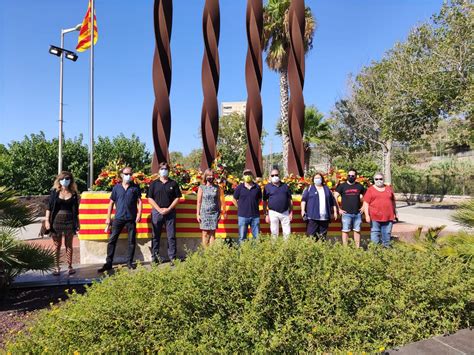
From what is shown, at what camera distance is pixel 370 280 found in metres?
2.83

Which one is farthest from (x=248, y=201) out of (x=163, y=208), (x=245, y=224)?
(x=163, y=208)

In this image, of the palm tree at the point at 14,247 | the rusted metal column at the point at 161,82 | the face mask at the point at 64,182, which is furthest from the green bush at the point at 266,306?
the rusted metal column at the point at 161,82

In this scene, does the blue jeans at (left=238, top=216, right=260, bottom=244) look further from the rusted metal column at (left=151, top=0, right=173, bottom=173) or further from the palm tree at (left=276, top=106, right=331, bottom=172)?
the palm tree at (left=276, top=106, right=331, bottom=172)

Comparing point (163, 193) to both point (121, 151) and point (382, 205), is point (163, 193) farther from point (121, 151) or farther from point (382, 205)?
point (121, 151)

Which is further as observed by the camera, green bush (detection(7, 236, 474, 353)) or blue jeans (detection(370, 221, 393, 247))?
blue jeans (detection(370, 221, 393, 247))

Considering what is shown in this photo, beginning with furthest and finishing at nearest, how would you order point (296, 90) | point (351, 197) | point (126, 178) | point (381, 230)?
point (296, 90)
point (351, 197)
point (381, 230)
point (126, 178)

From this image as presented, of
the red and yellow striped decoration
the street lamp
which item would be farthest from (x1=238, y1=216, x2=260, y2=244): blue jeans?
the street lamp

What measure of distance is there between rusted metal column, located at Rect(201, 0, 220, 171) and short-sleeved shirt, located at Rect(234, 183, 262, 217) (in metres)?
2.66

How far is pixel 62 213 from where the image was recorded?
5.16 metres

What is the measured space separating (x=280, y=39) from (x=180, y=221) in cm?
1617

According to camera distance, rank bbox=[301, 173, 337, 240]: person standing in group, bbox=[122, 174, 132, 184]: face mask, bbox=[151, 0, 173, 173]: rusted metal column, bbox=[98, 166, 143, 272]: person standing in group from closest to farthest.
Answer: bbox=[98, 166, 143, 272]: person standing in group
bbox=[122, 174, 132, 184]: face mask
bbox=[301, 173, 337, 240]: person standing in group
bbox=[151, 0, 173, 173]: rusted metal column

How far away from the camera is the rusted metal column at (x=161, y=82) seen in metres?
→ 8.04

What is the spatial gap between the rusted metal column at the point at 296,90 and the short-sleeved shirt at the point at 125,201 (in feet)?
15.0

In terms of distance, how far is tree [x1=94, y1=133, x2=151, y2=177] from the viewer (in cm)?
1970
